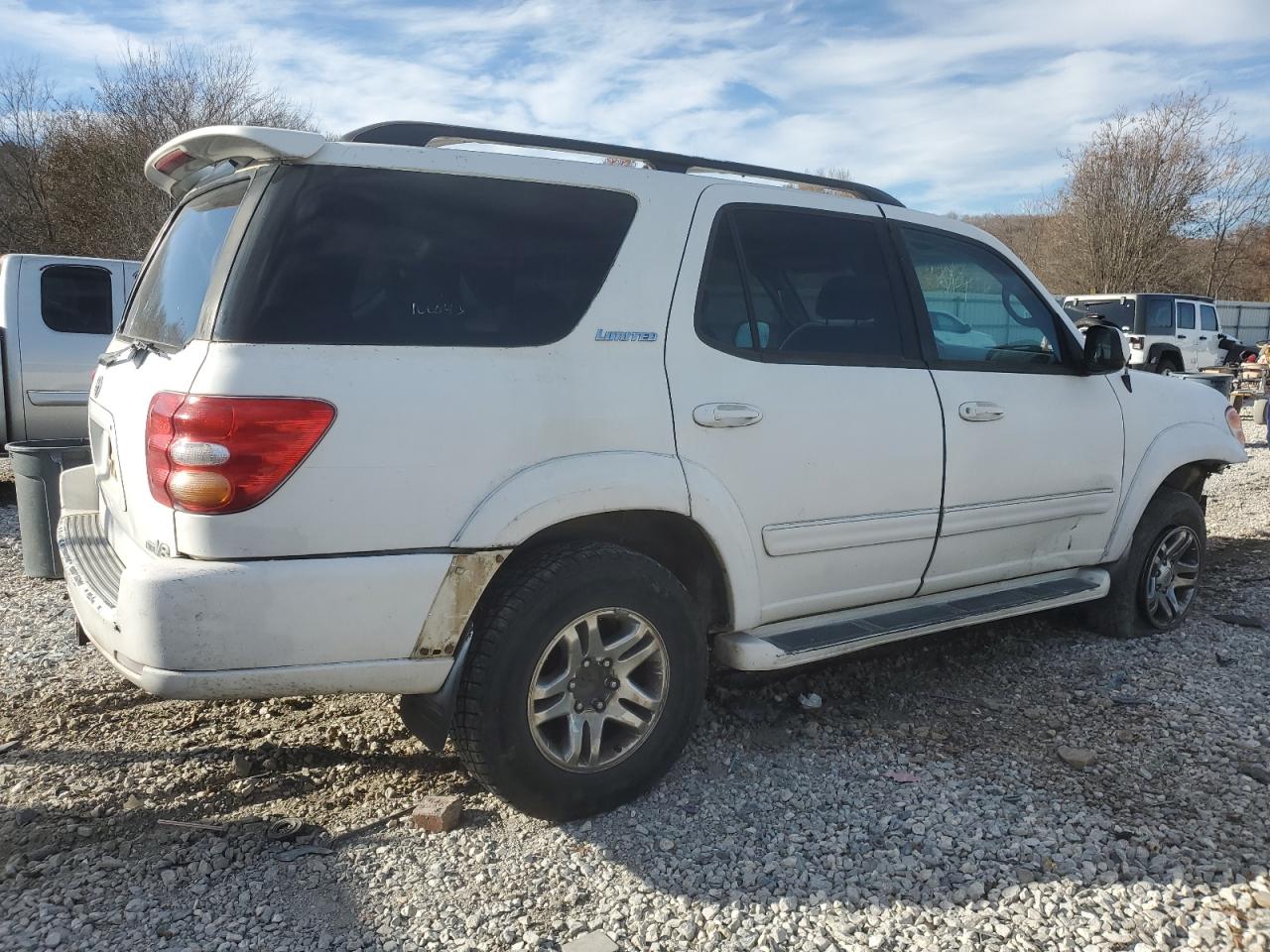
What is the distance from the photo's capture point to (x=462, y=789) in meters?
3.12

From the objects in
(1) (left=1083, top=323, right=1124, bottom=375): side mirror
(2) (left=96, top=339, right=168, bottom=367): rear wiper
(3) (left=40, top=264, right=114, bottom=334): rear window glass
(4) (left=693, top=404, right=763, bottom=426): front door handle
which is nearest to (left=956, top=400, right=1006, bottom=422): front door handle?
(1) (left=1083, top=323, right=1124, bottom=375): side mirror

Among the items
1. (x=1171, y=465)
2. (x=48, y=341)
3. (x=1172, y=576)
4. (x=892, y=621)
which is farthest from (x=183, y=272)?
(x=48, y=341)

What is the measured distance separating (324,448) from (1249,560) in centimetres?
602

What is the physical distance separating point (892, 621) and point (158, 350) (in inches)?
101

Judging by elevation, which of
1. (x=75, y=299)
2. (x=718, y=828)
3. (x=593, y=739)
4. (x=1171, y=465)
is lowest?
(x=718, y=828)

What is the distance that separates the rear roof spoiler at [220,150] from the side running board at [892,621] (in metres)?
1.95

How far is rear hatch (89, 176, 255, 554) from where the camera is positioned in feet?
8.20

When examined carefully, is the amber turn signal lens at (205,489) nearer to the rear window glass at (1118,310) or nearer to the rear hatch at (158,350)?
the rear hatch at (158,350)

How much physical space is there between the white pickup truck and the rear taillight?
19.4 ft

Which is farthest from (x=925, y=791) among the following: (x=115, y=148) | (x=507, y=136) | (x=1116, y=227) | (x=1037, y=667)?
(x=1116, y=227)

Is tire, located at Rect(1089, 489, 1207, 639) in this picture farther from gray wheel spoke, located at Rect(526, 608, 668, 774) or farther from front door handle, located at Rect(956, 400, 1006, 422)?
gray wheel spoke, located at Rect(526, 608, 668, 774)

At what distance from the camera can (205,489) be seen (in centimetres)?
236

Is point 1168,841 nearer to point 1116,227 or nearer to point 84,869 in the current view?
point 84,869

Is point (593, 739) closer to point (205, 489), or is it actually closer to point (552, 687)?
point (552, 687)
